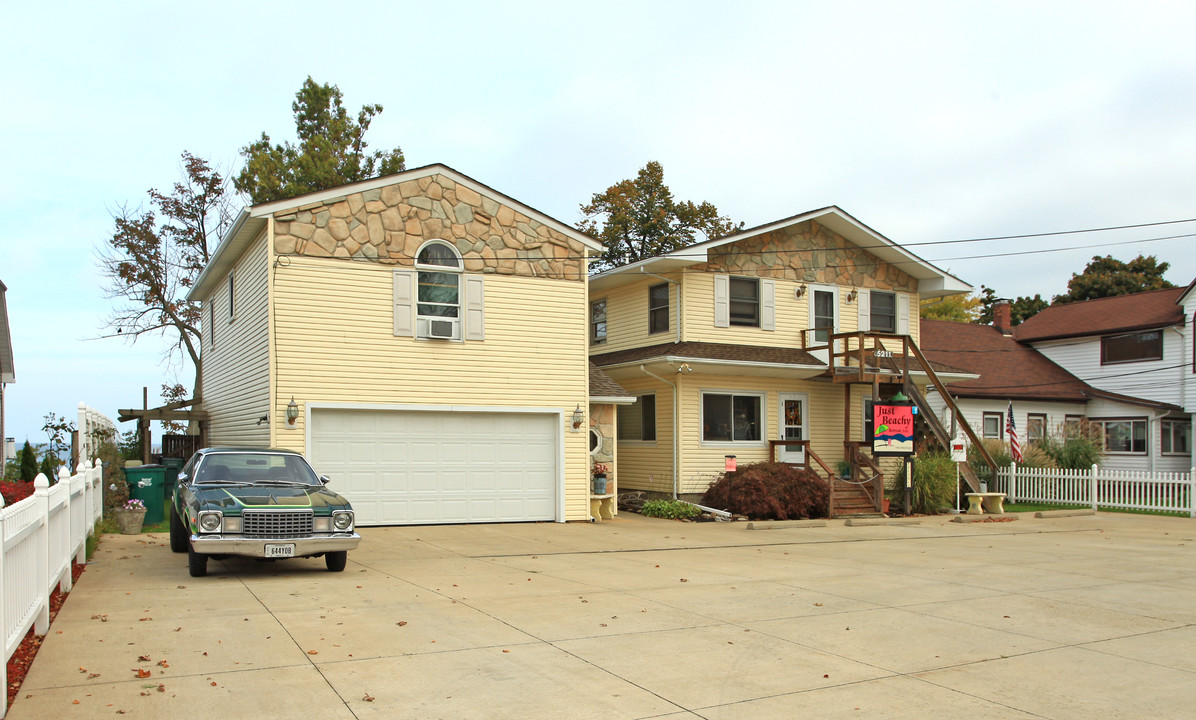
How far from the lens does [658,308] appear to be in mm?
24109

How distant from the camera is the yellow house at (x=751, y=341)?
2297 cm

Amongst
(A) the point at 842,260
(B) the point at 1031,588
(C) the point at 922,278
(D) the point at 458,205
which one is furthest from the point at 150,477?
(C) the point at 922,278

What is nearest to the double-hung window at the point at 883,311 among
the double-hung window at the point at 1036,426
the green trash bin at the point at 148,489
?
the double-hung window at the point at 1036,426

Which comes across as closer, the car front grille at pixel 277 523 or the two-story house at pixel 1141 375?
the car front grille at pixel 277 523

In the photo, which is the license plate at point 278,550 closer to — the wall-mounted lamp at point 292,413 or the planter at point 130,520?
the wall-mounted lamp at point 292,413

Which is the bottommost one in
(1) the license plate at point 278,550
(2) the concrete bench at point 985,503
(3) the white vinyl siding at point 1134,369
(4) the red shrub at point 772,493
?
(2) the concrete bench at point 985,503

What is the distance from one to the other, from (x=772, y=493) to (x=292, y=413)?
10.3 metres

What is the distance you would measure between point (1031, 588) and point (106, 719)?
9.84m

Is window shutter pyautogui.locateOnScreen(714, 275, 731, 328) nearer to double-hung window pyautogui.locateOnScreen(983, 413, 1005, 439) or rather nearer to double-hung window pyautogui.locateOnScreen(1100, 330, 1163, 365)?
double-hung window pyautogui.locateOnScreen(983, 413, 1005, 439)

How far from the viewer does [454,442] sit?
18688mm

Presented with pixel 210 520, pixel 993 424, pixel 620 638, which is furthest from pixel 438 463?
pixel 993 424

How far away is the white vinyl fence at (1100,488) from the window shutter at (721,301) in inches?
346

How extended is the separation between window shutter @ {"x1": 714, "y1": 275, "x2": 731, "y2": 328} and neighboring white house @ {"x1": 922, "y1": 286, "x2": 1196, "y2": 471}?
9.63 meters

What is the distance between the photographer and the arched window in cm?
1844
